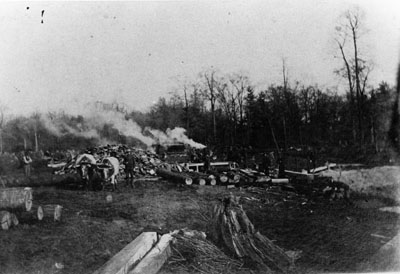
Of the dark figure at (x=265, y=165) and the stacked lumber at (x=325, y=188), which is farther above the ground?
the dark figure at (x=265, y=165)

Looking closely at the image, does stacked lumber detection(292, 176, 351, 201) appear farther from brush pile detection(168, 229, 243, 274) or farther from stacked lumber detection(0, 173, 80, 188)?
stacked lumber detection(0, 173, 80, 188)

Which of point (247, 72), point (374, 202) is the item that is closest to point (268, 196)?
Result: point (374, 202)

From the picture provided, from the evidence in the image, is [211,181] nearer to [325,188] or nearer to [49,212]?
[325,188]

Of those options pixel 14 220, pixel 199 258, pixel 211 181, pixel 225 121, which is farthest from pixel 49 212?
pixel 225 121

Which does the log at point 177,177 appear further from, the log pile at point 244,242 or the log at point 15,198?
the log at point 15,198

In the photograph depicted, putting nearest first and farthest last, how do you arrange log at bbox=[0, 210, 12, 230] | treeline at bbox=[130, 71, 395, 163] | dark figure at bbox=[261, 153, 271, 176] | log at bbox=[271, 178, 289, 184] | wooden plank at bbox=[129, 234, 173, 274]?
wooden plank at bbox=[129, 234, 173, 274], log at bbox=[0, 210, 12, 230], treeline at bbox=[130, 71, 395, 163], log at bbox=[271, 178, 289, 184], dark figure at bbox=[261, 153, 271, 176]

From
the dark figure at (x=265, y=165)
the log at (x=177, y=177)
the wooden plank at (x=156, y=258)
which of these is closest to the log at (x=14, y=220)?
the wooden plank at (x=156, y=258)

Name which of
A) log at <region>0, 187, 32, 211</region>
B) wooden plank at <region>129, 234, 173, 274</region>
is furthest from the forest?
wooden plank at <region>129, 234, 173, 274</region>
